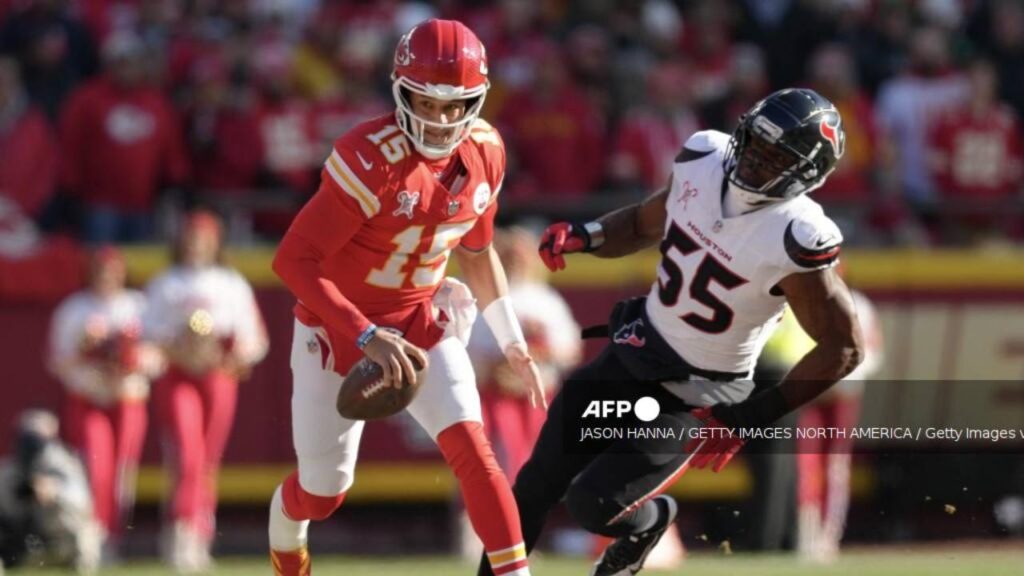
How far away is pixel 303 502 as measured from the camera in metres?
6.34

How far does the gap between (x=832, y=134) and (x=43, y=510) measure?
507 centimetres

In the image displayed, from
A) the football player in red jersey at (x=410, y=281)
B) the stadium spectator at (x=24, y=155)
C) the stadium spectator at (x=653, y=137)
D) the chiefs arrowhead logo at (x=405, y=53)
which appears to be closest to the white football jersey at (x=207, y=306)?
the stadium spectator at (x=24, y=155)

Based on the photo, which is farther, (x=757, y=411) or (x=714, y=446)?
(x=714, y=446)

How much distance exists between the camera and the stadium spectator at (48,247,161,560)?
33.2 ft

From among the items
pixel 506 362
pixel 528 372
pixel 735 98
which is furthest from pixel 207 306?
pixel 528 372

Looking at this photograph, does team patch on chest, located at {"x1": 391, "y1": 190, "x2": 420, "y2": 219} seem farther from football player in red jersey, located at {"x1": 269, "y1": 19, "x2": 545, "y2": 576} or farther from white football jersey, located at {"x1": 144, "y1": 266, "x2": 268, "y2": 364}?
white football jersey, located at {"x1": 144, "y1": 266, "x2": 268, "y2": 364}

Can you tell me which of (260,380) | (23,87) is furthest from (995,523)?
(23,87)

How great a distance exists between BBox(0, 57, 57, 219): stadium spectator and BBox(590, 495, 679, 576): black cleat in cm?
593

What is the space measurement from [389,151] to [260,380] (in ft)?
17.5

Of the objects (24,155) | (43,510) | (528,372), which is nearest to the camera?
(528,372)

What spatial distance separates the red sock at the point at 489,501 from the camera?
232 inches

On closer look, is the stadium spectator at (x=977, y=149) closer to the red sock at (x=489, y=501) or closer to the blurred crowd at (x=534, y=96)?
the blurred crowd at (x=534, y=96)

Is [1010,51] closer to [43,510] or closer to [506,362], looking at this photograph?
[506,362]

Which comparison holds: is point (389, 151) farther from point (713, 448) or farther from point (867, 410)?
point (867, 410)
